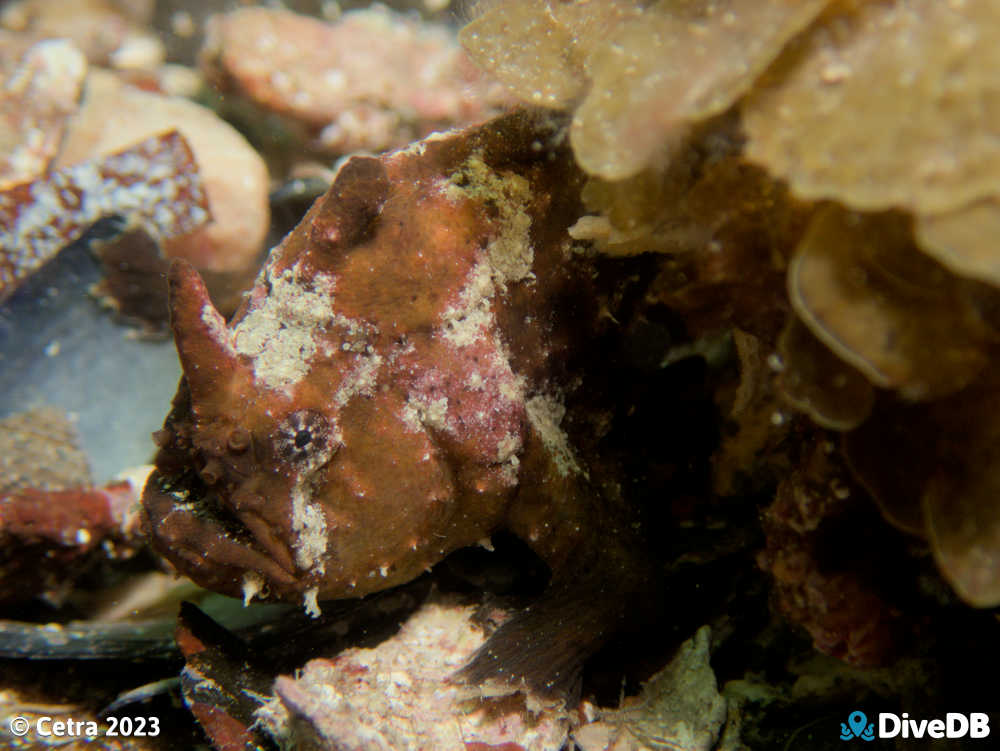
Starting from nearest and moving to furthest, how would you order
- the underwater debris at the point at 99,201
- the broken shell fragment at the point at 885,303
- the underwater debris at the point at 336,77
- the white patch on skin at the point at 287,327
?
the broken shell fragment at the point at 885,303
the white patch on skin at the point at 287,327
the underwater debris at the point at 99,201
the underwater debris at the point at 336,77

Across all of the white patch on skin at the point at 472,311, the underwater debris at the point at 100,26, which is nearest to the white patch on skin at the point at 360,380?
the white patch on skin at the point at 472,311

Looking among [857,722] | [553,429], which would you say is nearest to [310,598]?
[553,429]

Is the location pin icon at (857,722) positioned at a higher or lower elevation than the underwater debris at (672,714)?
higher

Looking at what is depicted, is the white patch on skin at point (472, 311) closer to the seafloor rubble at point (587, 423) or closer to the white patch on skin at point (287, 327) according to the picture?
the seafloor rubble at point (587, 423)

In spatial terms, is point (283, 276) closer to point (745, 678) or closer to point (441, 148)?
point (441, 148)

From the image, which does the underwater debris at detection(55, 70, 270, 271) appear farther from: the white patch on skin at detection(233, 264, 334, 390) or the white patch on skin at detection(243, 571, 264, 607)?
the white patch on skin at detection(243, 571, 264, 607)

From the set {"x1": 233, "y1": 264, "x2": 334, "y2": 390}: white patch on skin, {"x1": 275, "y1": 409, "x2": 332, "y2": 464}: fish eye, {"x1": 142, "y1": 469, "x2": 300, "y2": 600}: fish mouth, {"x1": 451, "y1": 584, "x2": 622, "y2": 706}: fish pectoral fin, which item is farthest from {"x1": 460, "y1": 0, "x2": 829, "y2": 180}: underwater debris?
{"x1": 451, "y1": 584, "x2": 622, "y2": 706}: fish pectoral fin

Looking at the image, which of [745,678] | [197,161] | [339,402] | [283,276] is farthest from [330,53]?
[745,678]
